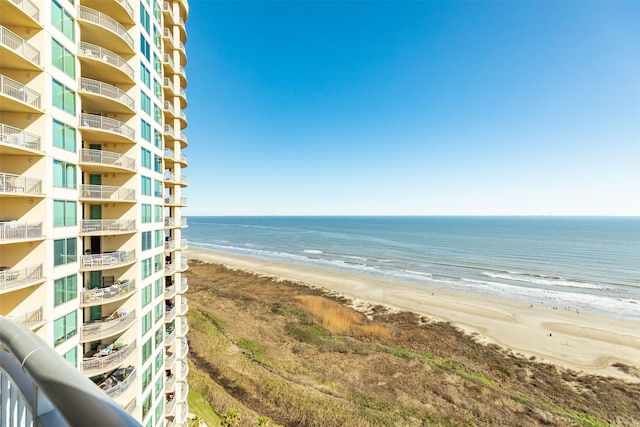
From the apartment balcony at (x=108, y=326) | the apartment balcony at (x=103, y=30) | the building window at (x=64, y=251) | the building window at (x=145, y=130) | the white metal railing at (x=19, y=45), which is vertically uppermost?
the apartment balcony at (x=103, y=30)

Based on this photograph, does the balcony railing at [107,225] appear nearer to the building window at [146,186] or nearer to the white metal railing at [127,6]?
the building window at [146,186]

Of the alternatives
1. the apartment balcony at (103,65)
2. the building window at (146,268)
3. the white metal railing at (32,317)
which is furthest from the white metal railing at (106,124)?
the white metal railing at (32,317)

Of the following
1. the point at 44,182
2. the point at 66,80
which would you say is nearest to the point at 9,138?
the point at 44,182

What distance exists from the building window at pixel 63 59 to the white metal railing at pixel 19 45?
2.27 ft

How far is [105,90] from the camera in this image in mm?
15297

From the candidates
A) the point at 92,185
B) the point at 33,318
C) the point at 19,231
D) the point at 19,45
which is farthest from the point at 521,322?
the point at 19,45

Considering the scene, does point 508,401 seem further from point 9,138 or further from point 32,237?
point 9,138

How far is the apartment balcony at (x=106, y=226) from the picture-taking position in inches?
587

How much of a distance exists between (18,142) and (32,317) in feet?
22.5

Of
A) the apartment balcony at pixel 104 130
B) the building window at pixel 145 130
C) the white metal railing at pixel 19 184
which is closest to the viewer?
the white metal railing at pixel 19 184

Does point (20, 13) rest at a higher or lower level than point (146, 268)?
higher

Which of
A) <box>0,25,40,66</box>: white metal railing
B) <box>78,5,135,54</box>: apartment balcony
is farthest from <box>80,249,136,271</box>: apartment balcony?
<box>78,5,135,54</box>: apartment balcony

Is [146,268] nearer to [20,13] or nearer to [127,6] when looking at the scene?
[20,13]

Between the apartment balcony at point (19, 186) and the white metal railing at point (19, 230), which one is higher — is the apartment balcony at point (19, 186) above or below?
above
